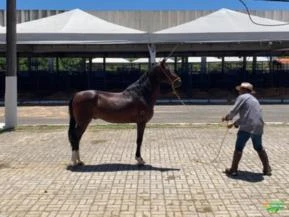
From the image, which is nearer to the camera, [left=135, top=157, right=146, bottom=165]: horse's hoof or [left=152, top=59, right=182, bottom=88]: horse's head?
[left=135, top=157, right=146, bottom=165]: horse's hoof

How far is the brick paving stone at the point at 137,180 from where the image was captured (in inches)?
292

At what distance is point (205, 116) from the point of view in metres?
22.3

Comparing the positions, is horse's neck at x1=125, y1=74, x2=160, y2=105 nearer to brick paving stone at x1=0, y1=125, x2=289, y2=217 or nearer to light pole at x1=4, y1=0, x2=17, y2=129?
brick paving stone at x1=0, y1=125, x2=289, y2=217

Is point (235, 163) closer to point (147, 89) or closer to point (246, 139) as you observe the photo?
point (246, 139)

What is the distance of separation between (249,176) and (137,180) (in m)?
1.97

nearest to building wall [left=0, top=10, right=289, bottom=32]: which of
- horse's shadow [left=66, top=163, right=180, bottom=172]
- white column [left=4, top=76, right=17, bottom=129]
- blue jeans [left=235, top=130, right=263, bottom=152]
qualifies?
white column [left=4, top=76, right=17, bottom=129]

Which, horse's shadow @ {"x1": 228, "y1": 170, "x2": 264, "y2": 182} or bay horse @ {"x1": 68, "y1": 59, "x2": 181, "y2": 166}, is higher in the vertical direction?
bay horse @ {"x1": 68, "y1": 59, "x2": 181, "y2": 166}

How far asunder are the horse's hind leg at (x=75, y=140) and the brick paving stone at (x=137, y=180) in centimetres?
21

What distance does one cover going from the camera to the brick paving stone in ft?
24.3

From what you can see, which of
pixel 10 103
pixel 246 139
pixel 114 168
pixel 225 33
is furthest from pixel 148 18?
pixel 246 139

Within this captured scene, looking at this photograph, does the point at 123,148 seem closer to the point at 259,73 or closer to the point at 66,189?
the point at 66,189

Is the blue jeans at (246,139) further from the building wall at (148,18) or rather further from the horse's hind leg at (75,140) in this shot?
the building wall at (148,18)

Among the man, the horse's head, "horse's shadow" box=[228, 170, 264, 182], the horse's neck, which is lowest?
"horse's shadow" box=[228, 170, 264, 182]

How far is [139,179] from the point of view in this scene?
924cm
